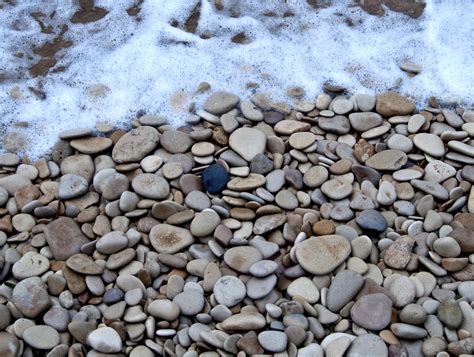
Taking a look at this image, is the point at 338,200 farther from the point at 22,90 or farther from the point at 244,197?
the point at 22,90

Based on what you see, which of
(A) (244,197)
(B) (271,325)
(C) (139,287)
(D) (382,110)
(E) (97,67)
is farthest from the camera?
(E) (97,67)

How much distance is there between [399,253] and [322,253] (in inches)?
10.2

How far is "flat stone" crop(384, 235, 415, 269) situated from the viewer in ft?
6.37

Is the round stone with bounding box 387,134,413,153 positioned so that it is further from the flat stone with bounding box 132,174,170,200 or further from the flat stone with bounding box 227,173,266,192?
the flat stone with bounding box 132,174,170,200

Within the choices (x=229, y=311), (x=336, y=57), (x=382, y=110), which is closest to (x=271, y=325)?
(x=229, y=311)

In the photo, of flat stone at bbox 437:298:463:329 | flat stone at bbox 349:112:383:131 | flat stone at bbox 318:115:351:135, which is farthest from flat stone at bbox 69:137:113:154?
flat stone at bbox 437:298:463:329

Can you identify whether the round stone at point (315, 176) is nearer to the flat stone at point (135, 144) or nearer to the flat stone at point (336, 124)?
the flat stone at point (336, 124)

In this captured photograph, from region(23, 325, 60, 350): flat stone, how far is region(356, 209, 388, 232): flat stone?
1.06m

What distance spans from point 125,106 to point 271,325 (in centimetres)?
117

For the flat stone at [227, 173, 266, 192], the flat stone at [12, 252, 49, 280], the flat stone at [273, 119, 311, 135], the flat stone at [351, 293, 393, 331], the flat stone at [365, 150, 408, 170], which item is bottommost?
the flat stone at [12, 252, 49, 280]

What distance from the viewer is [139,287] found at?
6.26 feet

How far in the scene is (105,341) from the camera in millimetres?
1744

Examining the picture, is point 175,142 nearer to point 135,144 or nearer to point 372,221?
point 135,144

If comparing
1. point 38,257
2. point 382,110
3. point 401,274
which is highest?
point 382,110
